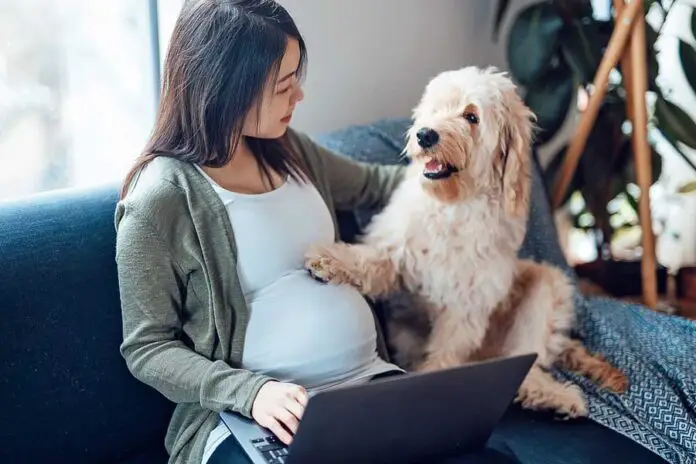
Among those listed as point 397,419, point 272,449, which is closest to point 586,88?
point 397,419

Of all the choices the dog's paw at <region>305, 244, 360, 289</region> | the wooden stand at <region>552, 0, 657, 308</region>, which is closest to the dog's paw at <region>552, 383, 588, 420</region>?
the dog's paw at <region>305, 244, 360, 289</region>

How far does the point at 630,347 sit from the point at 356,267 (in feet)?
2.42

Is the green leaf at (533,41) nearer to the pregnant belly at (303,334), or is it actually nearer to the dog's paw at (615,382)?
the dog's paw at (615,382)

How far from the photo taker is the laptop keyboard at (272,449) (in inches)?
51.1

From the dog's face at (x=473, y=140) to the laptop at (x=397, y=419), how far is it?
0.42 meters

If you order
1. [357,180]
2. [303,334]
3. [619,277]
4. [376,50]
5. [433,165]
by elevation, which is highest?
[376,50]

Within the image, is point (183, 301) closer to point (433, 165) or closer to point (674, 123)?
point (433, 165)

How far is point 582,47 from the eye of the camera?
2412mm

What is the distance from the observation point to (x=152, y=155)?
152 centimetres

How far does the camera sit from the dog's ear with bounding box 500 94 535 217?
1.71 metres

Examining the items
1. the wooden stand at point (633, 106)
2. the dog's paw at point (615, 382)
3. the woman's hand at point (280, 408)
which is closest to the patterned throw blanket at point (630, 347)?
the dog's paw at point (615, 382)

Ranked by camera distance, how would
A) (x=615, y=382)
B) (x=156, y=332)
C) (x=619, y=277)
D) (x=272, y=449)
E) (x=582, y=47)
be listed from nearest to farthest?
(x=272, y=449)
(x=156, y=332)
(x=615, y=382)
(x=582, y=47)
(x=619, y=277)

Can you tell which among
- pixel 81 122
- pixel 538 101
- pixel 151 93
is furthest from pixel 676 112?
pixel 81 122

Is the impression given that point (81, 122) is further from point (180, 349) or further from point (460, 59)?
point (460, 59)
